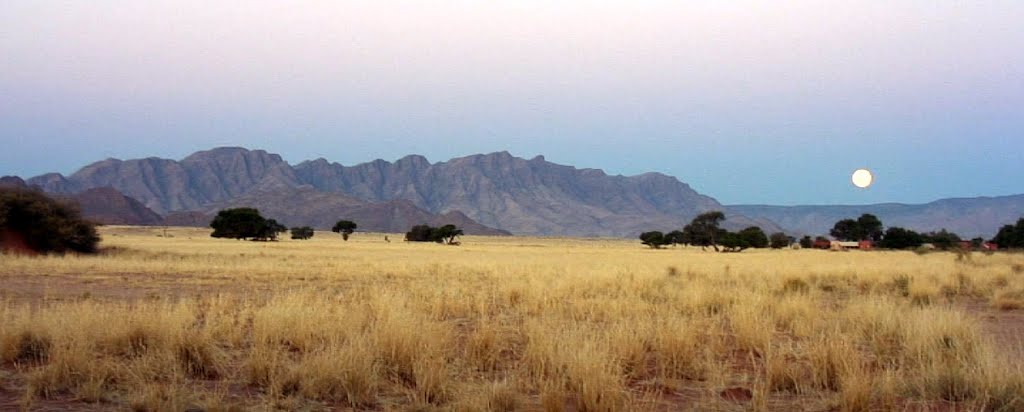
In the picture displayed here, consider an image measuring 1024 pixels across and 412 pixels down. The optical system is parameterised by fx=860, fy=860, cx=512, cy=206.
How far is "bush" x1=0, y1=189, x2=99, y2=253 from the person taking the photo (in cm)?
3775

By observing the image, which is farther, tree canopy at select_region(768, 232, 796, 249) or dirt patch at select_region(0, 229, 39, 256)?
tree canopy at select_region(768, 232, 796, 249)

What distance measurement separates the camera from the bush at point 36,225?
37750 mm

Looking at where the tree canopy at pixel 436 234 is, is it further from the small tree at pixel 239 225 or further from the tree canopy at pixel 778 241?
the tree canopy at pixel 778 241

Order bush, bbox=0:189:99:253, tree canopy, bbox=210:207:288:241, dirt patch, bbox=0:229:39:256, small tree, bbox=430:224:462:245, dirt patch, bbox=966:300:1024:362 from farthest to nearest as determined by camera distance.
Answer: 1. small tree, bbox=430:224:462:245
2. tree canopy, bbox=210:207:288:241
3. bush, bbox=0:189:99:253
4. dirt patch, bbox=0:229:39:256
5. dirt patch, bbox=966:300:1024:362

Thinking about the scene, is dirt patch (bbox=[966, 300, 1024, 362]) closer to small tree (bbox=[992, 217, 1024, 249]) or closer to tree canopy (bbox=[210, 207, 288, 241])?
small tree (bbox=[992, 217, 1024, 249])

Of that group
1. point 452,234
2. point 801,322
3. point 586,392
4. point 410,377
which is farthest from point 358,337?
point 452,234

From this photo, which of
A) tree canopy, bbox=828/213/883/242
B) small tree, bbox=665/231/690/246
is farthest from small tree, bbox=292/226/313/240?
tree canopy, bbox=828/213/883/242

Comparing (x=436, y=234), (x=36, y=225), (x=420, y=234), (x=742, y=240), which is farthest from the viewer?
(x=420, y=234)

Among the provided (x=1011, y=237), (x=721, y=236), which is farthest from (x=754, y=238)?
(x=1011, y=237)

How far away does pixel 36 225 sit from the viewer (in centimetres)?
3869

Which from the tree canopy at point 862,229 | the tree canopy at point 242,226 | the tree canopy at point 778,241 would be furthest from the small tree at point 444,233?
the tree canopy at point 862,229

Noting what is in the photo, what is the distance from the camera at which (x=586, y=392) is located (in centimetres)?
734

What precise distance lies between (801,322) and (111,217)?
20036cm

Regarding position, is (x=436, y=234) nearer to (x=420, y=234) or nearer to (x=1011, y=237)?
(x=420, y=234)
